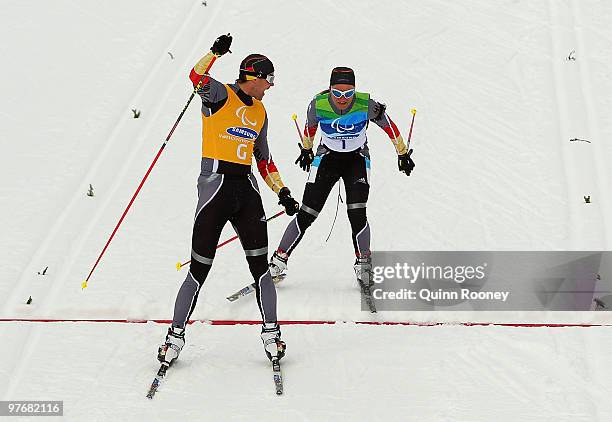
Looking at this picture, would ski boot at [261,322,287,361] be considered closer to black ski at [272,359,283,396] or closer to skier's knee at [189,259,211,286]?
black ski at [272,359,283,396]

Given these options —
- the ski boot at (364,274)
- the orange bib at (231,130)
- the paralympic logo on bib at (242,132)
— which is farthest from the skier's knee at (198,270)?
the ski boot at (364,274)

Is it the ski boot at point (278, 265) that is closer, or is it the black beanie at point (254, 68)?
the black beanie at point (254, 68)

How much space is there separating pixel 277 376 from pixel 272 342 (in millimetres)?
264

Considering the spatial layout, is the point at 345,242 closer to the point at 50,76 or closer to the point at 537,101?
the point at 537,101

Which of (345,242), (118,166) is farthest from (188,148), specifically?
(345,242)

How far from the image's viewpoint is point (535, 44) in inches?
447

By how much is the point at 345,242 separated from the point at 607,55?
5640 mm

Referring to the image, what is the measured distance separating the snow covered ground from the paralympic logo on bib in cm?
167

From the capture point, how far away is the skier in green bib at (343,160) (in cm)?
679

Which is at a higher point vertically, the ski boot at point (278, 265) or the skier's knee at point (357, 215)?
the skier's knee at point (357, 215)

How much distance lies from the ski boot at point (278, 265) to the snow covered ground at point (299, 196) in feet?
0.44

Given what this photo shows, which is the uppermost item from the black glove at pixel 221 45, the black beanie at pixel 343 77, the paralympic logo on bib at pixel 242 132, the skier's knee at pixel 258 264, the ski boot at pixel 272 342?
the black beanie at pixel 343 77

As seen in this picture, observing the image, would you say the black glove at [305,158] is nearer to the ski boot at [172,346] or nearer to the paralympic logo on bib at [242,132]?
the paralympic logo on bib at [242,132]

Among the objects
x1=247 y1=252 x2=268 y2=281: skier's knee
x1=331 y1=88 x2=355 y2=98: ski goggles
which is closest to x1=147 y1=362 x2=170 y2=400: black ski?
x1=247 y1=252 x2=268 y2=281: skier's knee
